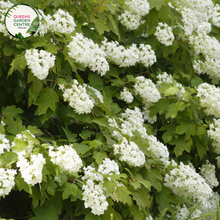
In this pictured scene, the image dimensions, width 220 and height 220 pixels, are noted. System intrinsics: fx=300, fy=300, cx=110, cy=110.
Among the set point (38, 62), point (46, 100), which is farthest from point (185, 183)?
point (38, 62)

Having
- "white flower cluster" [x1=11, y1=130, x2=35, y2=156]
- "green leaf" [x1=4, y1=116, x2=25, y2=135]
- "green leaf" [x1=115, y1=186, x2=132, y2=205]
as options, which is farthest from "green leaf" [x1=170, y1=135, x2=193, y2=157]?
"white flower cluster" [x1=11, y1=130, x2=35, y2=156]

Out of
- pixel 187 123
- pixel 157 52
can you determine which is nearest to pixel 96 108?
pixel 187 123

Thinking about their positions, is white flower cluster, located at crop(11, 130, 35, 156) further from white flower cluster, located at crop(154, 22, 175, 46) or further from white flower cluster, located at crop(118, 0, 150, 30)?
white flower cluster, located at crop(154, 22, 175, 46)

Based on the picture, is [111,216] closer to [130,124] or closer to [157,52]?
[130,124]

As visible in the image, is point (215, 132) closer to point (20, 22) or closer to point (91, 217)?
point (91, 217)

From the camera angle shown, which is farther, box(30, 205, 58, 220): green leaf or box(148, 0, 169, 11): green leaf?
box(148, 0, 169, 11): green leaf

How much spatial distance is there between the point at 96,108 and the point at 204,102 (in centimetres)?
165

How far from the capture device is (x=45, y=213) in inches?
96.3

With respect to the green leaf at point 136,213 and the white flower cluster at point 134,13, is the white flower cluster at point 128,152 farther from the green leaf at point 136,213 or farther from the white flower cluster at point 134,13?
the white flower cluster at point 134,13

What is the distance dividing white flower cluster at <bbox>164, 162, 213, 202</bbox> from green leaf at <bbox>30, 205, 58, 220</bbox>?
1.58 meters

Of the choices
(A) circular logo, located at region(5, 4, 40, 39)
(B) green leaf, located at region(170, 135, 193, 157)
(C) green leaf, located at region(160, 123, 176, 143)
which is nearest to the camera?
(A) circular logo, located at region(5, 4, 40, 39)

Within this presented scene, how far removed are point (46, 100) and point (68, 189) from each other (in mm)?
894

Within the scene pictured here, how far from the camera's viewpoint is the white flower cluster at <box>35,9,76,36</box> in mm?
2820

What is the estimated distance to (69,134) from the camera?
2.98m
